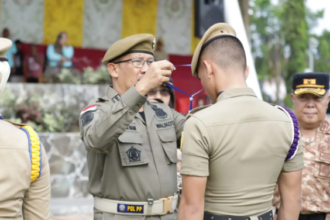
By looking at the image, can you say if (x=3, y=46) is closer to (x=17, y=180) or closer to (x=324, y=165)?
(x=17, y=180)

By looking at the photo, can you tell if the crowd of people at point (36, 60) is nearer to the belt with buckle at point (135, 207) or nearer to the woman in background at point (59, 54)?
the woman in background at point (59, 54)

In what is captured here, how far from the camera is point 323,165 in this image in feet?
12.6

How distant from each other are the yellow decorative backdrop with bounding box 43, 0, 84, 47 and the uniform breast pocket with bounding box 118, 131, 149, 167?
9.73 m

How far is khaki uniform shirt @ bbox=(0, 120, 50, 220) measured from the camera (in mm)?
2205

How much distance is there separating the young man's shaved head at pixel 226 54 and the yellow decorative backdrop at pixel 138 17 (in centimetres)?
1089

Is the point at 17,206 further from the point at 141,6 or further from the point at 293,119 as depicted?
the point at 141,6

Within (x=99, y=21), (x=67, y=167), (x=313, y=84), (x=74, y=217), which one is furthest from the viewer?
(x=99, y=21)

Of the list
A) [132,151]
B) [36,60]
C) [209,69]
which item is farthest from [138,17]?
[209,69]

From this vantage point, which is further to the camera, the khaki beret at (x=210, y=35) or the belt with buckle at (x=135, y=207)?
the belt with buckle at (x=135, y=207)

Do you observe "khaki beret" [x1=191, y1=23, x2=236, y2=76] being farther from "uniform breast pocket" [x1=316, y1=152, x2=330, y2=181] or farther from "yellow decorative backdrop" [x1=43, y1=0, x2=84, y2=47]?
"yellow decorative backdrop" [x1=43, y1=0, x2=84, y2=47]

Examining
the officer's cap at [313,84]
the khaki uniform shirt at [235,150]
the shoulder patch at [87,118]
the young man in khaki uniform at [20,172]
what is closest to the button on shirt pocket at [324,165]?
the officer's cap at [313,84]

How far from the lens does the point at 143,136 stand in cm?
323

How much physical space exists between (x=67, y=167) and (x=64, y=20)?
566 centimetres

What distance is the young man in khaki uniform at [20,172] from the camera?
2.21 meters
